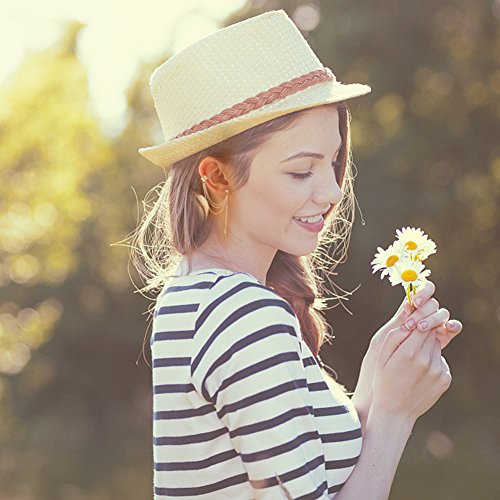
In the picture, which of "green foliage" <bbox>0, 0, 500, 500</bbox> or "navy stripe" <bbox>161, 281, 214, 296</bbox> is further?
"green foliage" <bbox>0, 0, 500, 500</bbox>

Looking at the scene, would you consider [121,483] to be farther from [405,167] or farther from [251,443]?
[251,443]

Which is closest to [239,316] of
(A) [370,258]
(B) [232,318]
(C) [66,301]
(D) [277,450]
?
(B) [232,318]

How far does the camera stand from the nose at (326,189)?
2096 mm

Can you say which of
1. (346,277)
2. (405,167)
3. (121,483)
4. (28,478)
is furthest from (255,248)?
(405,167)

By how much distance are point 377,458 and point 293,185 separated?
51cm

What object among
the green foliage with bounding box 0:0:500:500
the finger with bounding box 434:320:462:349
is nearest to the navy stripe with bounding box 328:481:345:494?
the finger with bounding box 434:320:462:349

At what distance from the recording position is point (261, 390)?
1.89m

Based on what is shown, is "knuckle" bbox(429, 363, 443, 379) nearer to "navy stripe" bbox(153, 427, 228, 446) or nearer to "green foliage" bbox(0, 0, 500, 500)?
"navy stripe" bbox(153, 427, 228, 446)

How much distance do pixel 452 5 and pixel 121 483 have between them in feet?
25.2

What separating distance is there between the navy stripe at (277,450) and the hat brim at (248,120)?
576mm

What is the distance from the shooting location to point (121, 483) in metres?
9.96

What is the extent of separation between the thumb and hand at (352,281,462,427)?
0.12ft

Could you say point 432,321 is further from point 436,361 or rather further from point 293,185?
point 293,185

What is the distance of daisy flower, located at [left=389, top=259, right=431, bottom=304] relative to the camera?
86.1 inches
